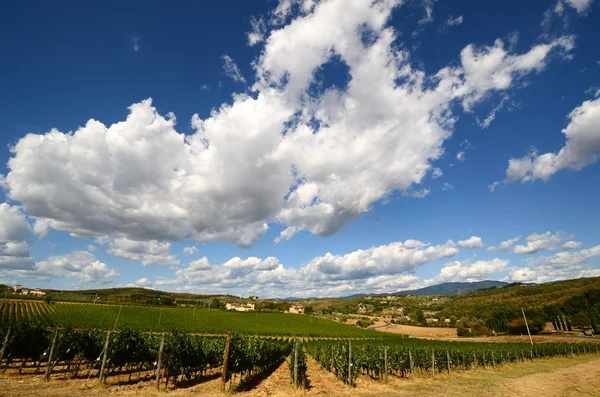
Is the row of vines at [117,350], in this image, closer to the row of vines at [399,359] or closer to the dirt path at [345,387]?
the dirt path at [345,387]

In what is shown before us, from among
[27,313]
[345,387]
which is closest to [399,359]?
[345,387]

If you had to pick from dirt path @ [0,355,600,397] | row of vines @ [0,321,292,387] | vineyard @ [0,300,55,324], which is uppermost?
vineyard @ [0,300,55,324]

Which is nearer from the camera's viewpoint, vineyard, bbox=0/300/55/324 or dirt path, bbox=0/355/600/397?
dirt path, bbox=0/355/600/397

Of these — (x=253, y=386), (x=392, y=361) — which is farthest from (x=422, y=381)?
(x=253, y=386)

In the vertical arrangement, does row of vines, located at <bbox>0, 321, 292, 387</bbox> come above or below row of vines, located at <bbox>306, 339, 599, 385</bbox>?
above

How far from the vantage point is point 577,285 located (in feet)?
472

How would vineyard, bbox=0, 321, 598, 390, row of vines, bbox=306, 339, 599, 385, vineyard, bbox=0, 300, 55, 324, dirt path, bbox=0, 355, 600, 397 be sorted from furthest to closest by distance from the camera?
1. vineyard, bbox=0, 300, 55, 324
2. row of vines, bbox=306, 339, 599, 385
3. vineyard, bbox=0, 321, 598, 390
4. dirt path, bbox=0, 355, 600, 397

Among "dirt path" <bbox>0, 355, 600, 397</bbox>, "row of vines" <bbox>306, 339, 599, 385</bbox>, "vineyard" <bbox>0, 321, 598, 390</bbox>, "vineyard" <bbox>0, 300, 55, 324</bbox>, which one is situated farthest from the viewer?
"vineyard" <bbox>0, 300, 55, 324</bbox>

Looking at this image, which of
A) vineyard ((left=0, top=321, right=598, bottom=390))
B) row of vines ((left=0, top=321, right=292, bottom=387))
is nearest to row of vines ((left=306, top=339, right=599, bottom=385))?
vineyard ((left=0, top=321, right=598, bottom=390))

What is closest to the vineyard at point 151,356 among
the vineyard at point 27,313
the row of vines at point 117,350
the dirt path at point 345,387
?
the row of vines at point 117,350

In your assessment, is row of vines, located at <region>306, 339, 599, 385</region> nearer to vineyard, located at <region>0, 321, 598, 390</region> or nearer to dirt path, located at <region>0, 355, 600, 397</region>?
vineyard, located at <region>0, 321, 598, 390</region>

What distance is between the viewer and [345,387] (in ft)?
67.2

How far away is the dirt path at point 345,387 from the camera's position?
15078mm

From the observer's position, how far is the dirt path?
594 inches
